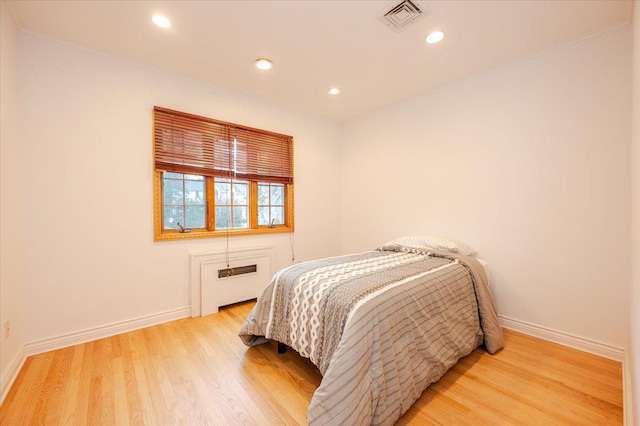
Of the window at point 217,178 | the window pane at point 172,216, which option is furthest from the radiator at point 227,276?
the window pane at point 172,216

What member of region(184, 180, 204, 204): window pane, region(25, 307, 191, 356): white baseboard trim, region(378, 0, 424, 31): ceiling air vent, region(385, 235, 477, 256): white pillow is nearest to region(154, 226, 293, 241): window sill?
region(184, 180, 204, 204): window pane

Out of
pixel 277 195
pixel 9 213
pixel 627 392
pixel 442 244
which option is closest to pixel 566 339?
pixel 627 392

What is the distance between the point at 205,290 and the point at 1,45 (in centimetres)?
229

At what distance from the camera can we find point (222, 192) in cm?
304

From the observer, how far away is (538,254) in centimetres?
230

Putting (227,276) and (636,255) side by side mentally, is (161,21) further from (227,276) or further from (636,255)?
(636,255)

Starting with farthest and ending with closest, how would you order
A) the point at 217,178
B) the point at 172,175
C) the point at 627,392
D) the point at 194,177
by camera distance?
the point at 217,178 → the point at 194,177 → the point at 172,175 → the point at 627,392

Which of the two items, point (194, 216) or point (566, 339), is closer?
point (566, 339)

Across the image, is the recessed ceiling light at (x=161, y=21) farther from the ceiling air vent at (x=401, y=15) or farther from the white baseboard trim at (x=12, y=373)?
the white baseboard trim at (x=12, y=373)

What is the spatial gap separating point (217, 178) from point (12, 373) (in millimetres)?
2058

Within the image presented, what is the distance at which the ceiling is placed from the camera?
177 centimetres

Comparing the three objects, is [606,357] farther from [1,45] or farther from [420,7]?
[1,45]

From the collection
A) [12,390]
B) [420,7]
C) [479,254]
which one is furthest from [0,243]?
[479,254]

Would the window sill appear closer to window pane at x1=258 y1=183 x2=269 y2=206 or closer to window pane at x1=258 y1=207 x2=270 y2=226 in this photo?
window pane at x1=258 y1=207 x2=270 y2=226
